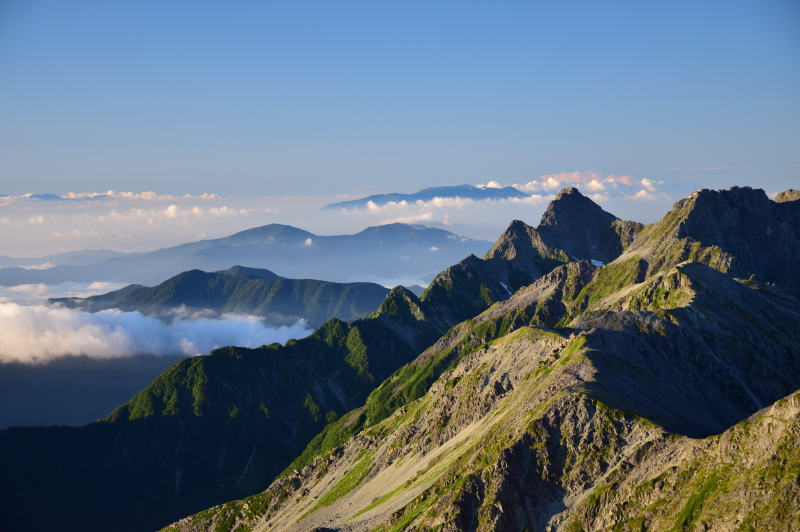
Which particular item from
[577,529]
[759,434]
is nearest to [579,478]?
[577,529]

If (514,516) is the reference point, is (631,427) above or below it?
above

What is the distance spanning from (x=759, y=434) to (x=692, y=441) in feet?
64.1

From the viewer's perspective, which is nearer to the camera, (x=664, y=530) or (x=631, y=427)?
(x=664, y=530)

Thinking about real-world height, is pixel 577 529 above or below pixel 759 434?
below

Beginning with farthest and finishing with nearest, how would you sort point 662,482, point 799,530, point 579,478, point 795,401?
point 579,478
point 662,482
point 795,401
point 799,530

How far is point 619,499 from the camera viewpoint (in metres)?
183

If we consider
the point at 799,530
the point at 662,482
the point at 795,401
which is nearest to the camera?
the point at 799,530

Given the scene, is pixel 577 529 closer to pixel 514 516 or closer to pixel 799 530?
pixel 514 516

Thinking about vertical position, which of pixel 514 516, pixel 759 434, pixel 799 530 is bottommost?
pixel 514 516

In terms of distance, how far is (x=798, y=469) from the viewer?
154m

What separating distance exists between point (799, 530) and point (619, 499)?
44.4 m

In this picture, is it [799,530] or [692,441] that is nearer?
[799,530]

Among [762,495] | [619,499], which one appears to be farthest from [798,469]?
[619,499]

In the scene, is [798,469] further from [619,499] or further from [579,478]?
[579,478]
